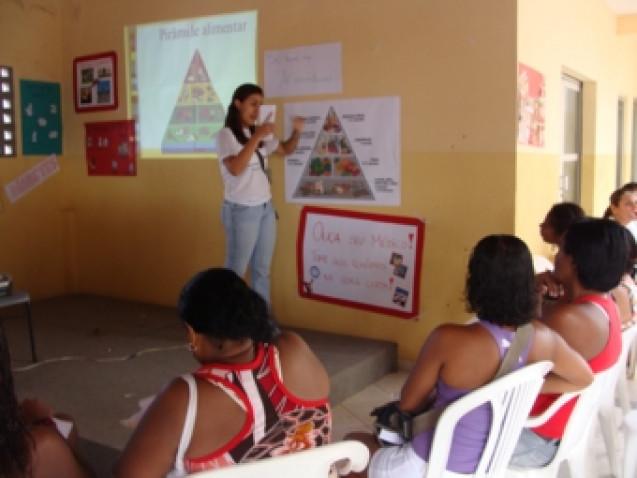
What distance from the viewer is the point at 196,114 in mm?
4387

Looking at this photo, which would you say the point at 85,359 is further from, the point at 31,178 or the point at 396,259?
the point at 31,178

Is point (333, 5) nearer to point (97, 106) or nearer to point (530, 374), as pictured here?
point (97, 106)

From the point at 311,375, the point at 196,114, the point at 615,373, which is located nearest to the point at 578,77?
the point at 196,114

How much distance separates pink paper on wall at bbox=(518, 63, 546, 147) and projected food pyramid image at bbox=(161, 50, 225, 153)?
1.83m

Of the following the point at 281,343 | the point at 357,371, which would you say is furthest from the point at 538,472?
the point at 357,371

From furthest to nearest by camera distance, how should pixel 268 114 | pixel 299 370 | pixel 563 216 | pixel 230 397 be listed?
1. pixel 268 114
2. pixel 563 216
3. pixel 299 370
4. pixel 230 397

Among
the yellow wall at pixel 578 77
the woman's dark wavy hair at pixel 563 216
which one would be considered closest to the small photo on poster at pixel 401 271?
the yellow wall at pixel 578 77

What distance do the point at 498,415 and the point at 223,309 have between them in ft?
2.38

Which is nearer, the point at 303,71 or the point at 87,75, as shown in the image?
the point at 303,71

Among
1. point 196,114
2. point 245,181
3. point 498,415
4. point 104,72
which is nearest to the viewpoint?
point 498,415

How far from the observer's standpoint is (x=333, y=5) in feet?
12.4

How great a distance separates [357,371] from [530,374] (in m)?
1.83

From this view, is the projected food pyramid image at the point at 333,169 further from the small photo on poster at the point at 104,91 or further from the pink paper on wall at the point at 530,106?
the small photo on poster at the point at 104,91

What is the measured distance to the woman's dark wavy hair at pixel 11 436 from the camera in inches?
→ 46.4
